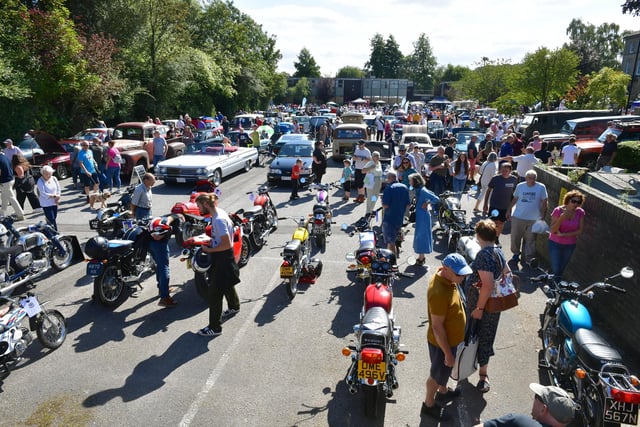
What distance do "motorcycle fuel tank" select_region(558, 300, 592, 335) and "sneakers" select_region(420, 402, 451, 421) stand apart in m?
1.58

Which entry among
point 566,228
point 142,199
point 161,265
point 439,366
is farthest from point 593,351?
point 142,199

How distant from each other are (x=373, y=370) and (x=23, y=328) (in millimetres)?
4262

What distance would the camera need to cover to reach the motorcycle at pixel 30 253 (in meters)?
7.18

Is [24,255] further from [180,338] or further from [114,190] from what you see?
[114,190]

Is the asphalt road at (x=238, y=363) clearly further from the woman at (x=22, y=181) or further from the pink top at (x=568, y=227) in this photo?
the woman at (x=22, y=181)

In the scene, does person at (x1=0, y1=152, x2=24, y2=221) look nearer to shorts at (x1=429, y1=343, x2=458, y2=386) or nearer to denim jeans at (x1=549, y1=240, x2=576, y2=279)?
shorts at (x1=429, y1=343, x2=458, y2=386)

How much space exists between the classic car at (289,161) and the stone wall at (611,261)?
8.72m

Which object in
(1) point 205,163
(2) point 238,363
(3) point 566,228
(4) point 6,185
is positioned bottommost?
(2) point 238,363

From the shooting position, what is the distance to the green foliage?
38.5ft

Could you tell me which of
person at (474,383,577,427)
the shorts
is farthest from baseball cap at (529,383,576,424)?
the shorts

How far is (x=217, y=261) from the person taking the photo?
6008mm

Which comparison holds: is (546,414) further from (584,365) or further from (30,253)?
(30,253)

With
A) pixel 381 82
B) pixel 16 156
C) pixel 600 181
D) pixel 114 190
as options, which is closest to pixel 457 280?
pixel 600 181

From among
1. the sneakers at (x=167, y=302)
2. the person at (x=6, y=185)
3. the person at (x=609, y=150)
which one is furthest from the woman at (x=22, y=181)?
the person at (x=609, y=150)
